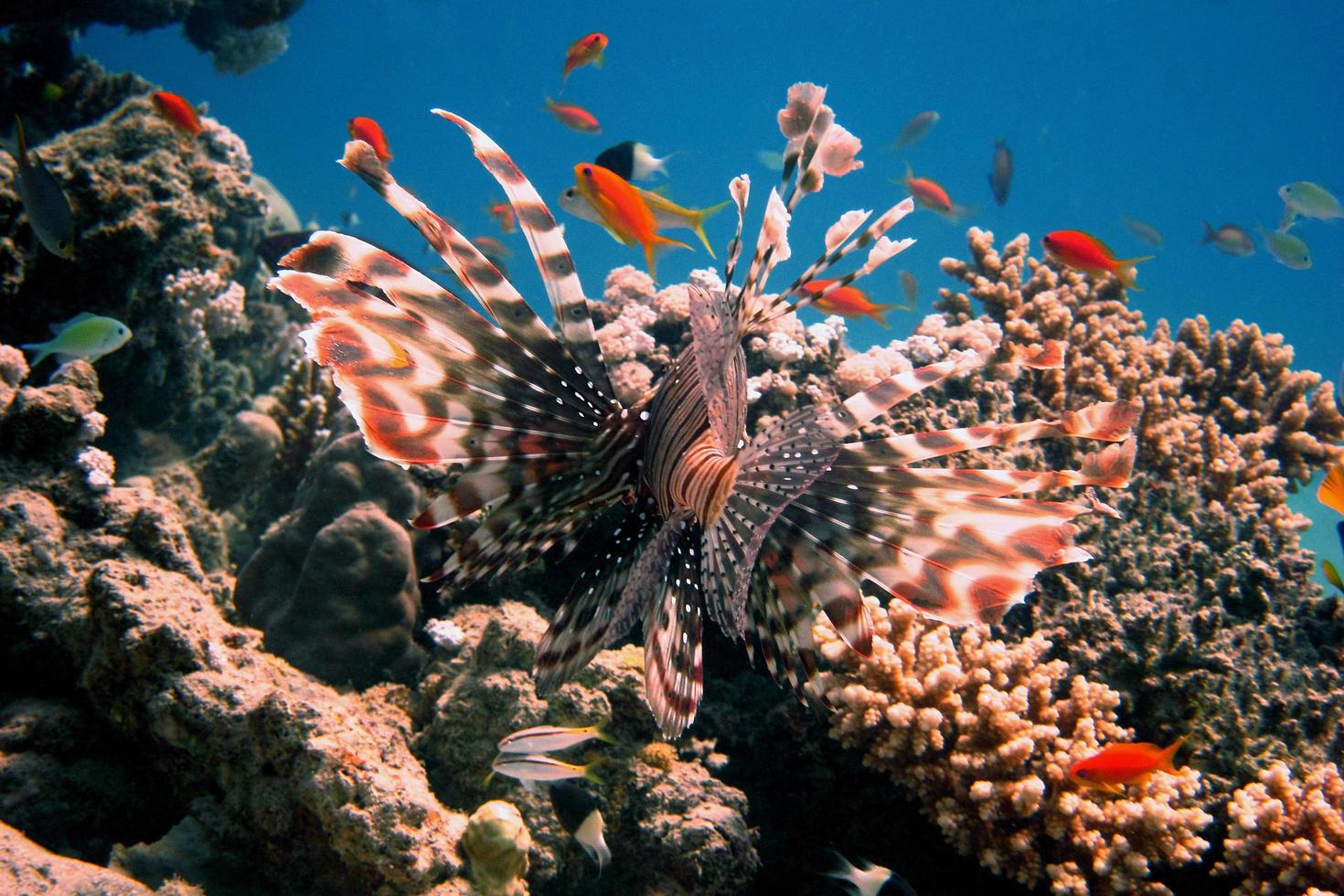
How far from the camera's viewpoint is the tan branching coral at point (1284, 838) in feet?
8.48

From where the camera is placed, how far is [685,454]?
1856mm

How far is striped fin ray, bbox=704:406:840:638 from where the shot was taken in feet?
5.41

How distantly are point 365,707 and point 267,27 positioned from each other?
1456 centimetres

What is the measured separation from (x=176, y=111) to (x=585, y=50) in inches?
133

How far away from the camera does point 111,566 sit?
2.67m

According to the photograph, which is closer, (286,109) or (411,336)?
(411,336)

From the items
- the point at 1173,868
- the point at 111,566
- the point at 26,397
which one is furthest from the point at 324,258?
the point at 1173,868

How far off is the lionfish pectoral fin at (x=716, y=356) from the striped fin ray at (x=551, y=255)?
496 millimetres

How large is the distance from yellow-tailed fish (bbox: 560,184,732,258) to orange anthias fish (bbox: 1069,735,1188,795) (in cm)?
317

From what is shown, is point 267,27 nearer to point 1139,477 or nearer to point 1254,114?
point 1139,477

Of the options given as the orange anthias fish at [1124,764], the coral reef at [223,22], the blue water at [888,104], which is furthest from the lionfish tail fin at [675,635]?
the blue water at [888,104]

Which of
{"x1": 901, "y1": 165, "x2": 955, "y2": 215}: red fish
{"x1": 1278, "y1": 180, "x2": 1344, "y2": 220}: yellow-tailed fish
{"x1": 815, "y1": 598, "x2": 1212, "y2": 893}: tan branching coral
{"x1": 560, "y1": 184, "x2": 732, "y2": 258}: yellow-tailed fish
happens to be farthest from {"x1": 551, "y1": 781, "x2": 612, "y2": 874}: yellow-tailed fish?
{"x1": 1278, "y1": 180, "x2": 1344, "y2": 220}: yellow-tailed fish

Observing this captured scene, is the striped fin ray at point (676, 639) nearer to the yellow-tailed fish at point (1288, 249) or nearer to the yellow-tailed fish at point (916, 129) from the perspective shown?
the yellow-tailed fish at point (916, 129)

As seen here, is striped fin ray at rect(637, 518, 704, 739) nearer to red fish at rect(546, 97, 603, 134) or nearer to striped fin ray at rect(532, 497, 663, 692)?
striped fin ray at rect(532, 497, 663, 692)
